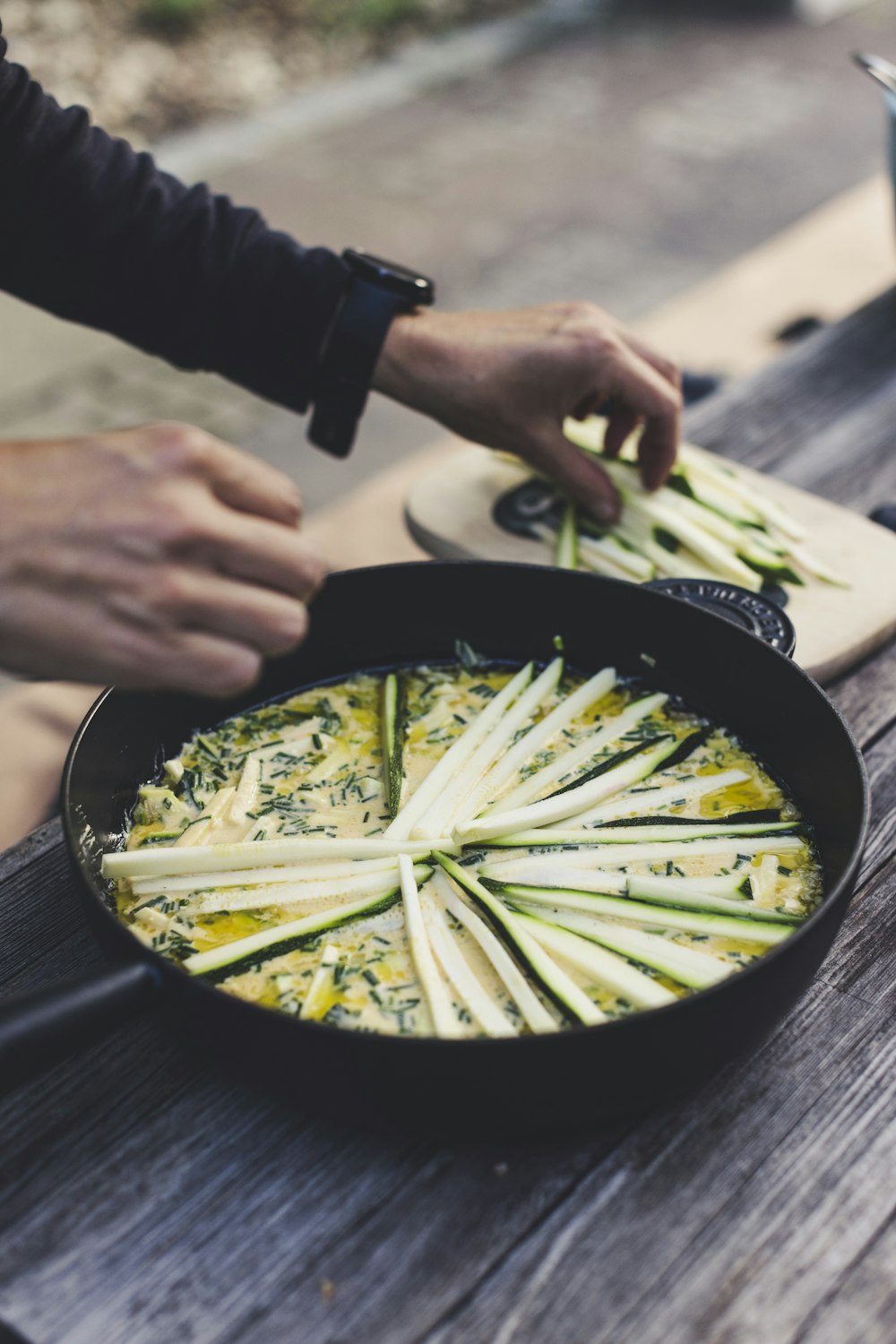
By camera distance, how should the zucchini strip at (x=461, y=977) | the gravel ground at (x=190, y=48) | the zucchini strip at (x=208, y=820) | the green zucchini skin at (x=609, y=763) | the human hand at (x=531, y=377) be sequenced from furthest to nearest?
the gravel ground at (x=190, y=48) → the human hand at (x=531, y=377) → the green zucchini skin at (x=609, y=763) → the zucchini strip at (x=208, y=820) → the zucchini strip at (x=461, y=977)

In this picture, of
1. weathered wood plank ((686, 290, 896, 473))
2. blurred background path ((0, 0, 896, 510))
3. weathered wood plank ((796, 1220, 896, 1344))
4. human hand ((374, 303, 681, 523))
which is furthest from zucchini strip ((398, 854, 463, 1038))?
blurred background path ((0, 0, 896, 510))

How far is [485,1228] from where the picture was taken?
1.33m

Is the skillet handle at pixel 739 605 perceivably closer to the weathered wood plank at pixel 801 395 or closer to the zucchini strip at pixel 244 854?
the zucchini strip at pixel 244 854

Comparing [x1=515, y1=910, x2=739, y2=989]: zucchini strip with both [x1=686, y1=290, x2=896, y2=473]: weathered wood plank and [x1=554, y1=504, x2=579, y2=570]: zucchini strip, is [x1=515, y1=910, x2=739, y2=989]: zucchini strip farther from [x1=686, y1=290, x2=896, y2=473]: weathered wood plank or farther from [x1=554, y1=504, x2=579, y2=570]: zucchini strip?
[x1=686, y1=290, x2=896, y2=473]: weathered wood plank

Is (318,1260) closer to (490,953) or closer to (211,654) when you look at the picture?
(490,953)

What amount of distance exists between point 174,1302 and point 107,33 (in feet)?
34.9

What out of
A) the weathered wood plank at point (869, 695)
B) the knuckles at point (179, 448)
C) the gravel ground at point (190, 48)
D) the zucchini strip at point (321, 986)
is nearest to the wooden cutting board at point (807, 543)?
the weathered wood plank at point (869, 695)

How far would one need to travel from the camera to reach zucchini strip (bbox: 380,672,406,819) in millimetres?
1886

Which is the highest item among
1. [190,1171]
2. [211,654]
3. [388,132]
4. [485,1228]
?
[211,654]

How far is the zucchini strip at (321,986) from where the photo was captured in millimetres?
1476

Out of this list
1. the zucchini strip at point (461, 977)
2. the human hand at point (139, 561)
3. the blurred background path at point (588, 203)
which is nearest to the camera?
the human hand at point (139, 561)

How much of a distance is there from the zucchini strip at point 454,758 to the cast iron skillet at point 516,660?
0.38 ft

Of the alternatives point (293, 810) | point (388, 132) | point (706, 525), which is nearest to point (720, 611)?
point (706, 525)

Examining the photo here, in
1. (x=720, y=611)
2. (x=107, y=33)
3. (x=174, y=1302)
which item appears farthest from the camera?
(x=107, y=33)
